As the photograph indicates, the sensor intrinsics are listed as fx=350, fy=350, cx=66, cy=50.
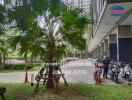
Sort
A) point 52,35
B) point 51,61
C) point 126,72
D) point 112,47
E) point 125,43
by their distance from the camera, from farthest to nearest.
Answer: point 112,47, point 125,43, point 126,72, point 51,61, point 52,35

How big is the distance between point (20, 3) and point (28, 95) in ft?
19.9

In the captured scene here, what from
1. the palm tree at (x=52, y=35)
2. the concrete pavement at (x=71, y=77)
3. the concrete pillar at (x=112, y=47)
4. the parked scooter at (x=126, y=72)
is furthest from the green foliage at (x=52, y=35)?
the concrete pillar at (x=112, y=47)

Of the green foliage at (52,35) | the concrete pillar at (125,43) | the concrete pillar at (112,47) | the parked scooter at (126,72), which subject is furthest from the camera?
the concrete pillar at (112,47)

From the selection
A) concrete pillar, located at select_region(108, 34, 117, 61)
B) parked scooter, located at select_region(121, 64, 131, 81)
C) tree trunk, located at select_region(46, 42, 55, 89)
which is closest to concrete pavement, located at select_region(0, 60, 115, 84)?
parked scooter, located at select_region(121, 64, 131, 81)

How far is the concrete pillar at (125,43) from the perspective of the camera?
32.3m

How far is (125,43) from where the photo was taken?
3256 cm

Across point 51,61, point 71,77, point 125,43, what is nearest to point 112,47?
point 125,43

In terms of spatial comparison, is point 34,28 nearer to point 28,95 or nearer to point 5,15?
point 28,95

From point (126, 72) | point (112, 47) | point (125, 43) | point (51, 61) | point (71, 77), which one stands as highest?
point (125, 43)

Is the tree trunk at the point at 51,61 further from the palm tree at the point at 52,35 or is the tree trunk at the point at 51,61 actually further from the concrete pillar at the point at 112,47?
the concrete pillar at the point at 112,47

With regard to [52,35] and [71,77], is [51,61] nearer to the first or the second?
[52,35]

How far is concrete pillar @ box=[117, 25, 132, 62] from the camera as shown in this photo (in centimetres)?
3231

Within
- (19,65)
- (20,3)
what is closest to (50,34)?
(20,3)

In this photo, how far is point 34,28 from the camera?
15695 mm
